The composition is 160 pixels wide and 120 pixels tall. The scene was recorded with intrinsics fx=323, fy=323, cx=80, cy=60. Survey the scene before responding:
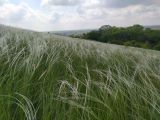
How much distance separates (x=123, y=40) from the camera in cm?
2881

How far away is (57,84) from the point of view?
54.5 inches

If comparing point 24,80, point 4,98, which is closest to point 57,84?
point 24,80

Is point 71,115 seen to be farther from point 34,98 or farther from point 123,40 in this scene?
point 123,40

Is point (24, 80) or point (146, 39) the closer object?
point (24, 80)

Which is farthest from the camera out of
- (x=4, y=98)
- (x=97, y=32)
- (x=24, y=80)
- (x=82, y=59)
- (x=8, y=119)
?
(x=97, y=32)

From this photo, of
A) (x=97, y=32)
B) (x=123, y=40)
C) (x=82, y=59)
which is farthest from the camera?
(x=123, y=40)

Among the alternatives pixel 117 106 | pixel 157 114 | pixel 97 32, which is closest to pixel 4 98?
pixel 117 106

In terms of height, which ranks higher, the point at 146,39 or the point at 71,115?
the point at 71,115

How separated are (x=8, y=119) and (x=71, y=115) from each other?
203 millimetres

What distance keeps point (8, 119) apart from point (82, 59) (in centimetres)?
87

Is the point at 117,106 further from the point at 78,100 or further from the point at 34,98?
the point at 34,98

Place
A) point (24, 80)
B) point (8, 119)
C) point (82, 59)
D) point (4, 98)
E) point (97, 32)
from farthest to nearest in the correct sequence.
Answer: point (97, 32), point (82, 59), point (24, 80), point (4, 98), point (8, 119)

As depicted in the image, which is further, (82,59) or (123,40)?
(123,40)

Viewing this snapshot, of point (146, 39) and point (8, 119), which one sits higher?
point (8, 119)
